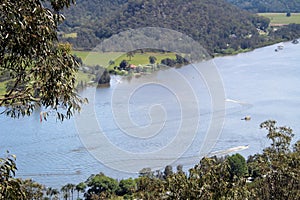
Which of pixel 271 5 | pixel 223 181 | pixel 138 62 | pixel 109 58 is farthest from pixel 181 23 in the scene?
pixel 223 181

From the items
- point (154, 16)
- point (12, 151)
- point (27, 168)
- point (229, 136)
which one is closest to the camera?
point (27, 168)

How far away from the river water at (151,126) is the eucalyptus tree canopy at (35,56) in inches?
259

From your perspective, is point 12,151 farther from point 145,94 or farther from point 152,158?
point 145,94

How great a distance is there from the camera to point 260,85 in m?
14.6

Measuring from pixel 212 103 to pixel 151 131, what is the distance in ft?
10.3

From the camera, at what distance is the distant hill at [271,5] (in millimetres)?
34812

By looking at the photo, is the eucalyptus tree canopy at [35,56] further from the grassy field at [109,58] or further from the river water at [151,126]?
the grassy field at [109,58]

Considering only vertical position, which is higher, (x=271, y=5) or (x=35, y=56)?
(x=271, y=5)

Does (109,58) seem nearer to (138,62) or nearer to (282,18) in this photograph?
(138,62)

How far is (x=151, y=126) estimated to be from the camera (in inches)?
398

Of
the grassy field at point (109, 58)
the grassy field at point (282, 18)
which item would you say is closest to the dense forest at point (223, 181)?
the grassy field at point (109, 58)

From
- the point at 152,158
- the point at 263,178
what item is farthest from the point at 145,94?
the point at 263,178

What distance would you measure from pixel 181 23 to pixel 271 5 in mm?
15698

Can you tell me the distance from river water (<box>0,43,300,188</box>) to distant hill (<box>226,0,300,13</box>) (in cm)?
2047
